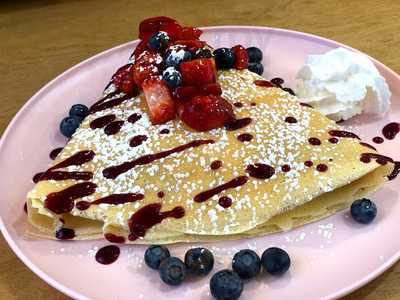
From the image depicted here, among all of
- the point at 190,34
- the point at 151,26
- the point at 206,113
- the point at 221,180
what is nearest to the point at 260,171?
the point at 221,180

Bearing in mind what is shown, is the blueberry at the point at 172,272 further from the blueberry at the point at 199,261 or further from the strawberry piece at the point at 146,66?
the strawberry piece at the point at 146,66

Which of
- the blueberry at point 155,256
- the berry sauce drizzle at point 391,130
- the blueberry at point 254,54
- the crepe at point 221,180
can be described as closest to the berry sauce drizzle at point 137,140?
the crepe at point 221,180

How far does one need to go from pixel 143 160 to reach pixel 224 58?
45cm

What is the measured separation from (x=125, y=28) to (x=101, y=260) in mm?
1268

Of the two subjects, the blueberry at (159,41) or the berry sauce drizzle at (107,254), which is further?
the blueberry at (159,41)

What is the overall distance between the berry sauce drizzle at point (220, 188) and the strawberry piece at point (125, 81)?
0.47m

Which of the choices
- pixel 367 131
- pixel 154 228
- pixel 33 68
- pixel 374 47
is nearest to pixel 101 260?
pixel 154 228

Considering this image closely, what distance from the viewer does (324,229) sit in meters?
1.31

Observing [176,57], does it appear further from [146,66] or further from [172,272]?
[172,272]

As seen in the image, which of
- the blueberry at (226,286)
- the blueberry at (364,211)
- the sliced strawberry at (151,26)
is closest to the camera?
the blueberry at (226,286)

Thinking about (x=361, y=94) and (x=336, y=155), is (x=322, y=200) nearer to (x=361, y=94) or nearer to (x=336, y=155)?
(x=336, y=155)

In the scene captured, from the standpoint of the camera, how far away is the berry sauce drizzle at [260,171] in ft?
4.45

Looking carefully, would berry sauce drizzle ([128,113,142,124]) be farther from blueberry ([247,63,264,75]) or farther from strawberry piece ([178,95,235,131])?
blueberry ([247,63,264,75])

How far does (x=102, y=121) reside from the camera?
1.58m
